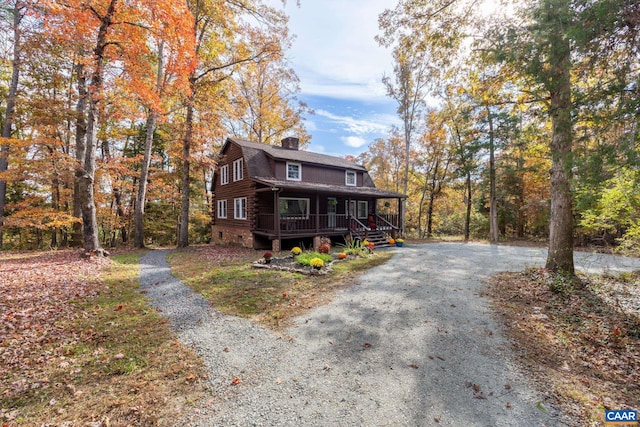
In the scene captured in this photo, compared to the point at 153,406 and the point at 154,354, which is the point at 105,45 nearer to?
the point at 154,354

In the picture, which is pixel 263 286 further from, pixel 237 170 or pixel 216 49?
pixel 216 49

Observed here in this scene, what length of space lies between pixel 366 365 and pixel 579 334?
159 inches

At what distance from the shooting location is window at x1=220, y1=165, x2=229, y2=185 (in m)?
17.4

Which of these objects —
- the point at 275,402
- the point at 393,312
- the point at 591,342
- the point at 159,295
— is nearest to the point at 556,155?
the point at 591,342

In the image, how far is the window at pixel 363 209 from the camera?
18292 millimetres

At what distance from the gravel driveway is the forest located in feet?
11.4

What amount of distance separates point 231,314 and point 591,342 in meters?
6.32

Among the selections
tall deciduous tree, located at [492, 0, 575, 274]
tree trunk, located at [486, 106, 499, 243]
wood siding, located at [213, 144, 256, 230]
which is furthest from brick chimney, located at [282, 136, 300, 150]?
tall deciduous tree, located at [492, 0, 575, 274]

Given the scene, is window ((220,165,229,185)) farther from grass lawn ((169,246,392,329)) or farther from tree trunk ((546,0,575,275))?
tree trunk ((546,0,575,275))

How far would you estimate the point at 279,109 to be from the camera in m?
22.8

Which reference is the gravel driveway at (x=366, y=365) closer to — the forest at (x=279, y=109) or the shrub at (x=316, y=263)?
the shrub at (x=316, y=263)

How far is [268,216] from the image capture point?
13.6m

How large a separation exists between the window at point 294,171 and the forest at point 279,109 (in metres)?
4.82

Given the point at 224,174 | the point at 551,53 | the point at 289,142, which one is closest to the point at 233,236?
the point at 224,174
